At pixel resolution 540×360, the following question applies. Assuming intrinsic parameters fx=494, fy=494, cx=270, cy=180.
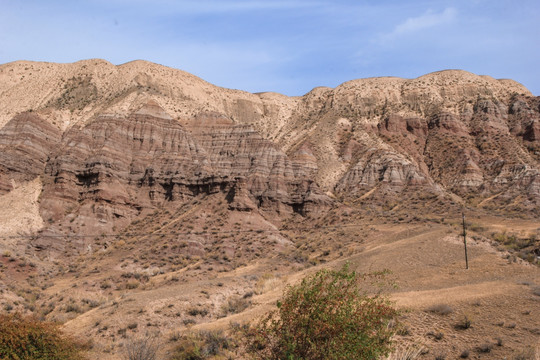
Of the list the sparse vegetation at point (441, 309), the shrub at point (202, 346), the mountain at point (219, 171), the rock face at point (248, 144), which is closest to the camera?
the shrub at point (202, 346)

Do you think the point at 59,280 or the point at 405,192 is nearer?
the point at 59,280

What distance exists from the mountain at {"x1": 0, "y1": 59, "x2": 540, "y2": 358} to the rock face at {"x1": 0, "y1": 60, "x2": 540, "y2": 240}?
275 mm

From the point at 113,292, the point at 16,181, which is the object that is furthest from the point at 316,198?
the point at 16,181

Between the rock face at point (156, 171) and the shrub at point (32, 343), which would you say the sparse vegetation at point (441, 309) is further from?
the rock face at point (156, 171)

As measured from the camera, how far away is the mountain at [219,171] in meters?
49.8

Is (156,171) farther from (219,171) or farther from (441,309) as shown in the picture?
(441,309)

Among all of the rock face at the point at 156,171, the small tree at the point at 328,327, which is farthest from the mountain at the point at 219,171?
the small tree at the point at 328,327

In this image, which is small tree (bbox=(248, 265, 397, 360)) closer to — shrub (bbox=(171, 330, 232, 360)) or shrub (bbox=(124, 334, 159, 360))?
shrub (bbox=(171, 330, 232, 360))

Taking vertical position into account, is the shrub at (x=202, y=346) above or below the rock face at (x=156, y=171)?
below

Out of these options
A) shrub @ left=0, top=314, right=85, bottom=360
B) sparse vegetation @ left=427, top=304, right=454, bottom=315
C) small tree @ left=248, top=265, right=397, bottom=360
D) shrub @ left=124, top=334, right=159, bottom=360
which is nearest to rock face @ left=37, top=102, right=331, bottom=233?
shrub @ left=124, top=334, right=159, bottom=360

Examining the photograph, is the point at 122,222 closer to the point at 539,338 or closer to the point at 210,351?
the point at 210,351

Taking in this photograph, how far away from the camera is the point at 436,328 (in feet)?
69.9

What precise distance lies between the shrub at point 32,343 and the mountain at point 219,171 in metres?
6.11

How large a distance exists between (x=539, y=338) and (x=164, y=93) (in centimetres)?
7938
